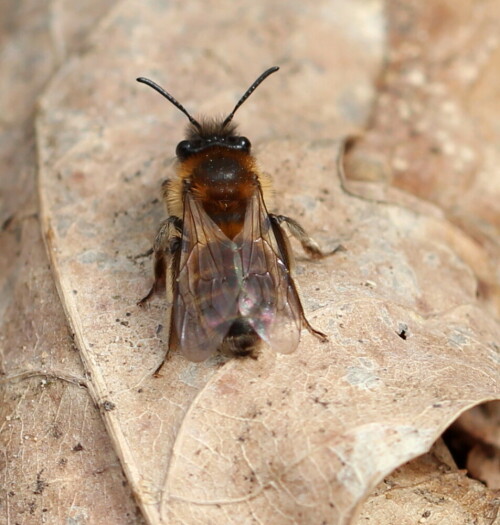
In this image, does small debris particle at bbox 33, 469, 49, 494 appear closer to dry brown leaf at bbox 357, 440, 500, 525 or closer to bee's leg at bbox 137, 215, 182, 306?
bee's leg at bbox 137, 215, 182, 306

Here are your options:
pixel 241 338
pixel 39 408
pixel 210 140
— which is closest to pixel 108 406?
pixel 39 408

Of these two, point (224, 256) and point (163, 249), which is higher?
point (224, 256)

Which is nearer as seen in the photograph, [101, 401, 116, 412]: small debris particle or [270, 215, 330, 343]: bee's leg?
[101, 401, 116, 412]: small debris particle

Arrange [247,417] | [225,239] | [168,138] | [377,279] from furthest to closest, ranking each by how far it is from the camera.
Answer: [168,138]
[377,279]
[225,239]
[247,417]

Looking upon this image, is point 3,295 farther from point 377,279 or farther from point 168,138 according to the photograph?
point 377,279

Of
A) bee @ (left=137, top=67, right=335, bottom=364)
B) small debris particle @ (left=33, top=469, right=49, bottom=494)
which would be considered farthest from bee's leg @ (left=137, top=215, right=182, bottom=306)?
small debris particle @ (left=33, top=469, right=49, bottom=494)

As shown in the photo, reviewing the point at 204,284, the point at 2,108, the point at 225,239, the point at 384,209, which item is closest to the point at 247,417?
the point at 204,284

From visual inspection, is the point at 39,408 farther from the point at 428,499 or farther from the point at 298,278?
the point at 428,499
